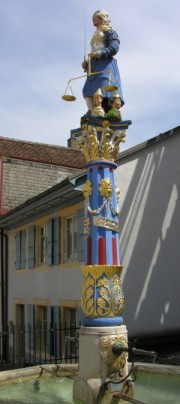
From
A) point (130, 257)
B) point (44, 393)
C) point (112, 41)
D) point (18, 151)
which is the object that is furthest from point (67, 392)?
point (18, 151)

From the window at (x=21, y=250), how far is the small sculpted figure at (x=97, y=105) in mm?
9516

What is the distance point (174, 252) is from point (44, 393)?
7311 millimetres

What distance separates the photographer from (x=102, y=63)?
7.22 metres

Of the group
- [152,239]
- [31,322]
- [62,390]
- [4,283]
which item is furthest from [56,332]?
[62,390]

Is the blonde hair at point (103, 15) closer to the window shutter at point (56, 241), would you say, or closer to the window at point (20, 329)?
the window shutter at point (56, 241)

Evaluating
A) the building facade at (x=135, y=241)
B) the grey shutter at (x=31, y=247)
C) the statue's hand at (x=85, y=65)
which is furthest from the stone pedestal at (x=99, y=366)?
the grey shutter at (x=31, y=247)

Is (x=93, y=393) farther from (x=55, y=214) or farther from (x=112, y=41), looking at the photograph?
(x=55, y=214)

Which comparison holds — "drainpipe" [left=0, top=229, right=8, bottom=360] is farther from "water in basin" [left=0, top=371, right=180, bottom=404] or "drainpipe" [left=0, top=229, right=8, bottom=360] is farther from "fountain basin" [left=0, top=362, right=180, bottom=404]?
"water in basin" [left=0, top=371, right=180, bottom=404]

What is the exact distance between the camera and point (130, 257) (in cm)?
1231

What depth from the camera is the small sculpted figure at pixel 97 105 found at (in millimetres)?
6918

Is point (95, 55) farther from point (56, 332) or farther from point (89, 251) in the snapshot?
point (56, 332)

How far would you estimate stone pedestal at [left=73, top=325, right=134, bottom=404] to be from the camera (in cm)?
608

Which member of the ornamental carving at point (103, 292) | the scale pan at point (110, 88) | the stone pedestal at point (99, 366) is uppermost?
the scale pan at point (110, 88)

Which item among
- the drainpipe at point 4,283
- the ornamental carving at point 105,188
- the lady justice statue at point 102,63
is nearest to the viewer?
the ornamental carving at point 105,188
